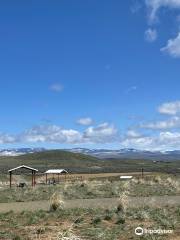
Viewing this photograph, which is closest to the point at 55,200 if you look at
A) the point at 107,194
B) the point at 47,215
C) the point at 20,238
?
the point at 47,215

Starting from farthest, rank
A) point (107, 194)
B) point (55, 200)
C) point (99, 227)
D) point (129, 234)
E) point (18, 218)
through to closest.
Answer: point (107, 194) < point (55, 200) < point (18, 218) < point (99, 227) < point (129, 234)

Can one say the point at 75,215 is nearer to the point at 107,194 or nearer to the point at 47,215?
the point at 47,215

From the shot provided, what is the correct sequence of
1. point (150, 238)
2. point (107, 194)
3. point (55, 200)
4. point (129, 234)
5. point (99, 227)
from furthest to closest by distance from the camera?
point (107, 194)
point (55, 200)
point (99, 227)
point (129, 234)
point (150, 238)

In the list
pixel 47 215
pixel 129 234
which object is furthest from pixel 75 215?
pixel 129 234

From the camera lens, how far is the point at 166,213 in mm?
23344

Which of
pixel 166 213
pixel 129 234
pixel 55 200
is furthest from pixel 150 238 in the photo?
pixel 55 200

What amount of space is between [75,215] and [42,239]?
637cm

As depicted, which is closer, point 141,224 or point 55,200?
point 141,224

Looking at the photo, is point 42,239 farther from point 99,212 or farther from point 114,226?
point 99,212

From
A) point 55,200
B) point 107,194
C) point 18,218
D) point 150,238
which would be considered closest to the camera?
point 150,238

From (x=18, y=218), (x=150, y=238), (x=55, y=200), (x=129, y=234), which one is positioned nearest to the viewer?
(x=150, y=238)

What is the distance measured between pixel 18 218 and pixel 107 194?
1711cm

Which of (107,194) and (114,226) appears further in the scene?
(107,194)

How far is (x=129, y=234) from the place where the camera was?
59.7 ft
